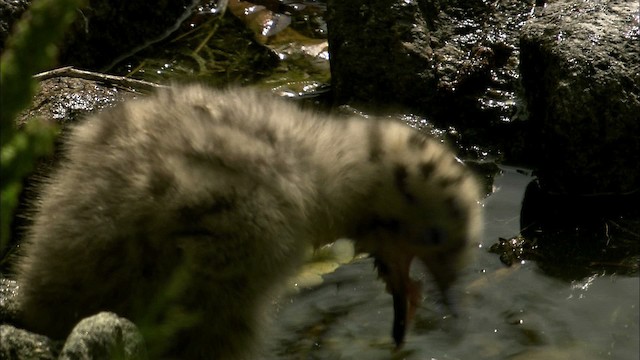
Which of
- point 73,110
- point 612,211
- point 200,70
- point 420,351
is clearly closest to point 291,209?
point 420,351

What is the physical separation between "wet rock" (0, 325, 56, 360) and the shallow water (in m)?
1.23

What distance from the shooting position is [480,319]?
155 inches

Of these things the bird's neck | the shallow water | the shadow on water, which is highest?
the bird's neck

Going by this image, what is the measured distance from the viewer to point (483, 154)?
5285 mm

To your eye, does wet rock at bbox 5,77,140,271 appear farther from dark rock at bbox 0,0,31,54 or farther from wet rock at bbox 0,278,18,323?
wet rock at bbox 0,278,18,323

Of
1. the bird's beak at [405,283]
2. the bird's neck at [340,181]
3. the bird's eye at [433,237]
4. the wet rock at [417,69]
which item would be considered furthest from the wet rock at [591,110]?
the bird's neck at [340,181]

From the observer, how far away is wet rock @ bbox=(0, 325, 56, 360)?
243 cm

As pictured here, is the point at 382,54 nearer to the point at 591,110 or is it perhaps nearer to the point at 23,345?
the point at 591,110

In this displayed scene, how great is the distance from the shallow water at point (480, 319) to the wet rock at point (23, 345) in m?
1.23

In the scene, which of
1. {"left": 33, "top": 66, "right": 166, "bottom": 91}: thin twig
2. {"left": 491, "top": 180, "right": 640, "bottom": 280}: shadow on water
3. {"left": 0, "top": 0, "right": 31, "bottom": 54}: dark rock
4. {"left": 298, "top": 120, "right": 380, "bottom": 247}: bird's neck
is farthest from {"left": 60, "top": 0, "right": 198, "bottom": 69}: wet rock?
{"left": 298, "top": 120, "right": 380, "bottom": 247}: bird's neck

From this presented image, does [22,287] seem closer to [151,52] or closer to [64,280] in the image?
[64,280]

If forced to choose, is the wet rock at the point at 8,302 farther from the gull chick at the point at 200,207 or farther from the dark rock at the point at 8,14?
the dark rock at the point at 8,14

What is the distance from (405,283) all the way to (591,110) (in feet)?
5.57

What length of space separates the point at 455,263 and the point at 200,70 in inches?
118
